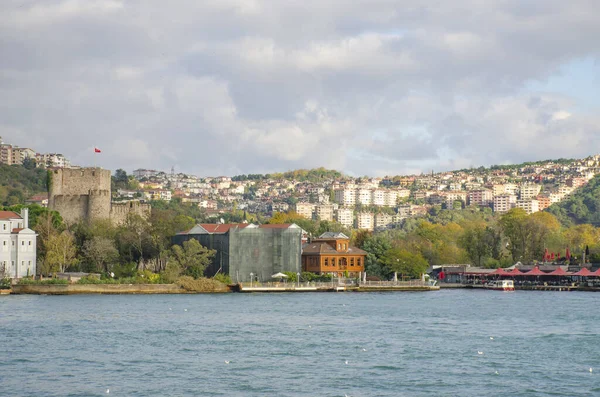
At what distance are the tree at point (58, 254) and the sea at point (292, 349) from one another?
33.4 feet

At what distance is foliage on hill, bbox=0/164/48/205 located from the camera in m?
106

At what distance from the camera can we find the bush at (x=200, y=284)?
5975cm

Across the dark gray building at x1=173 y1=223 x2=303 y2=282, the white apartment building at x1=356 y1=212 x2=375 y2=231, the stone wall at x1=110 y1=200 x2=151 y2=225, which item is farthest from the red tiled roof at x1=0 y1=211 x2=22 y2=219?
the white apartment building at x1=356 y1=212 x2=375 y2=231

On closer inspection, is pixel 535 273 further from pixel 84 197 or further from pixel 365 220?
pixel 365 220

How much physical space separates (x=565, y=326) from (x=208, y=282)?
1058 inches

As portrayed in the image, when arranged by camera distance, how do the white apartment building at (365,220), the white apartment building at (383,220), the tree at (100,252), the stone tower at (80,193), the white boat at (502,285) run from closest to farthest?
the tree at (100,252) → the stone tower at (80,193) → the white boat at (502,285) → the white apartment building at (383,220) → the white apartment building at (365,220)

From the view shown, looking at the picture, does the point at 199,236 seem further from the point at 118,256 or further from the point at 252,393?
the point at 252,393

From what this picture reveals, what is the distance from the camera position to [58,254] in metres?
60.5

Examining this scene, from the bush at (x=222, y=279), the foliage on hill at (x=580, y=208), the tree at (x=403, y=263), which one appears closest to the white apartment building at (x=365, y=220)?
the foliage on hill at (x=580, y=208)

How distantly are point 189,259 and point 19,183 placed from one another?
209 feet

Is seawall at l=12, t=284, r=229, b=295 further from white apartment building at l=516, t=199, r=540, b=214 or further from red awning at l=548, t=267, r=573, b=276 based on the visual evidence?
white apartment building at l=516, t=199, r=540, b=214

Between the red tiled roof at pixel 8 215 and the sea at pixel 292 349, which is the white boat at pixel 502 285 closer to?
the sea at pixel 292 349

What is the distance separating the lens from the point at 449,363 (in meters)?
28.6

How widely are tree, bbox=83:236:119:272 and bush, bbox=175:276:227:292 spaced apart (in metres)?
5.56
